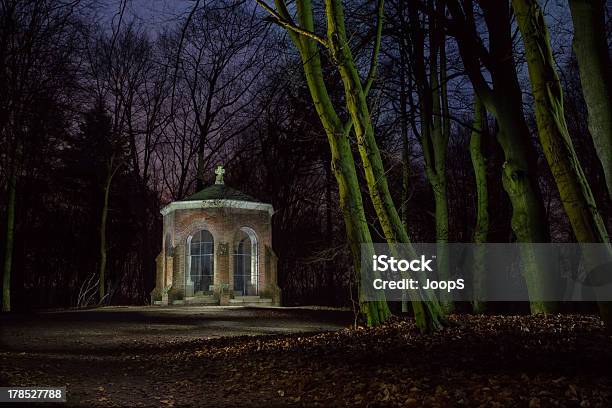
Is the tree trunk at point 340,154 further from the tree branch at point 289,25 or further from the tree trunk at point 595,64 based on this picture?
the tree trunk at point 595,64

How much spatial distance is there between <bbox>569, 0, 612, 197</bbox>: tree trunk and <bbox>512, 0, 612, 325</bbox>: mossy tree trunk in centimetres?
113

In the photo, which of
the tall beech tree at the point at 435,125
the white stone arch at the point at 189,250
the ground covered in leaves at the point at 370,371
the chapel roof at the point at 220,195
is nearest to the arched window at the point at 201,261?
the white stone arch at the point at 189,250

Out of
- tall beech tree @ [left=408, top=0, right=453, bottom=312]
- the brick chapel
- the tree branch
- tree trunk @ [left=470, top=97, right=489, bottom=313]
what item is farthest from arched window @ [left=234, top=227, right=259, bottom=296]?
the tree branch

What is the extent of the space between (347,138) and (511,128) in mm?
3436

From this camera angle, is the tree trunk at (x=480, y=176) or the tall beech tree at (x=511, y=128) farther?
the tree trunk at (x=480, y=176)

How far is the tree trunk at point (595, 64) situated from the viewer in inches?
272

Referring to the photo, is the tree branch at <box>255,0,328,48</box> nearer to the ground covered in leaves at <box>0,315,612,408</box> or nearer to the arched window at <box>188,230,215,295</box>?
the ground covered in leaves at <box>0,315,612,408</box>

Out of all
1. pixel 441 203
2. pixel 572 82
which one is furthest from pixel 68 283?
pixel 572 82

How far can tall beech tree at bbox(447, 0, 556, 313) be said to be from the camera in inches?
443

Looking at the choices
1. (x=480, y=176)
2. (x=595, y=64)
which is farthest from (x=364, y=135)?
(x=480, y=176)

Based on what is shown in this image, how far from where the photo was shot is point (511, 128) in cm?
1159

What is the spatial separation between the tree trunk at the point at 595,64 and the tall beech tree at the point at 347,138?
3.28m

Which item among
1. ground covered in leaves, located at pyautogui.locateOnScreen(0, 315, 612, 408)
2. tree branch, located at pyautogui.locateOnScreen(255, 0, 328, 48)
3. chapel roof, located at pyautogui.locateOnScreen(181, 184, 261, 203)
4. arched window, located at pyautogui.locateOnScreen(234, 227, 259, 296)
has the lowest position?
ground covered in leaves, located at pyautogui.locateOnScreen(0, 315, 612, 408)

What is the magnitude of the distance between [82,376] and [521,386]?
5.36 metres
